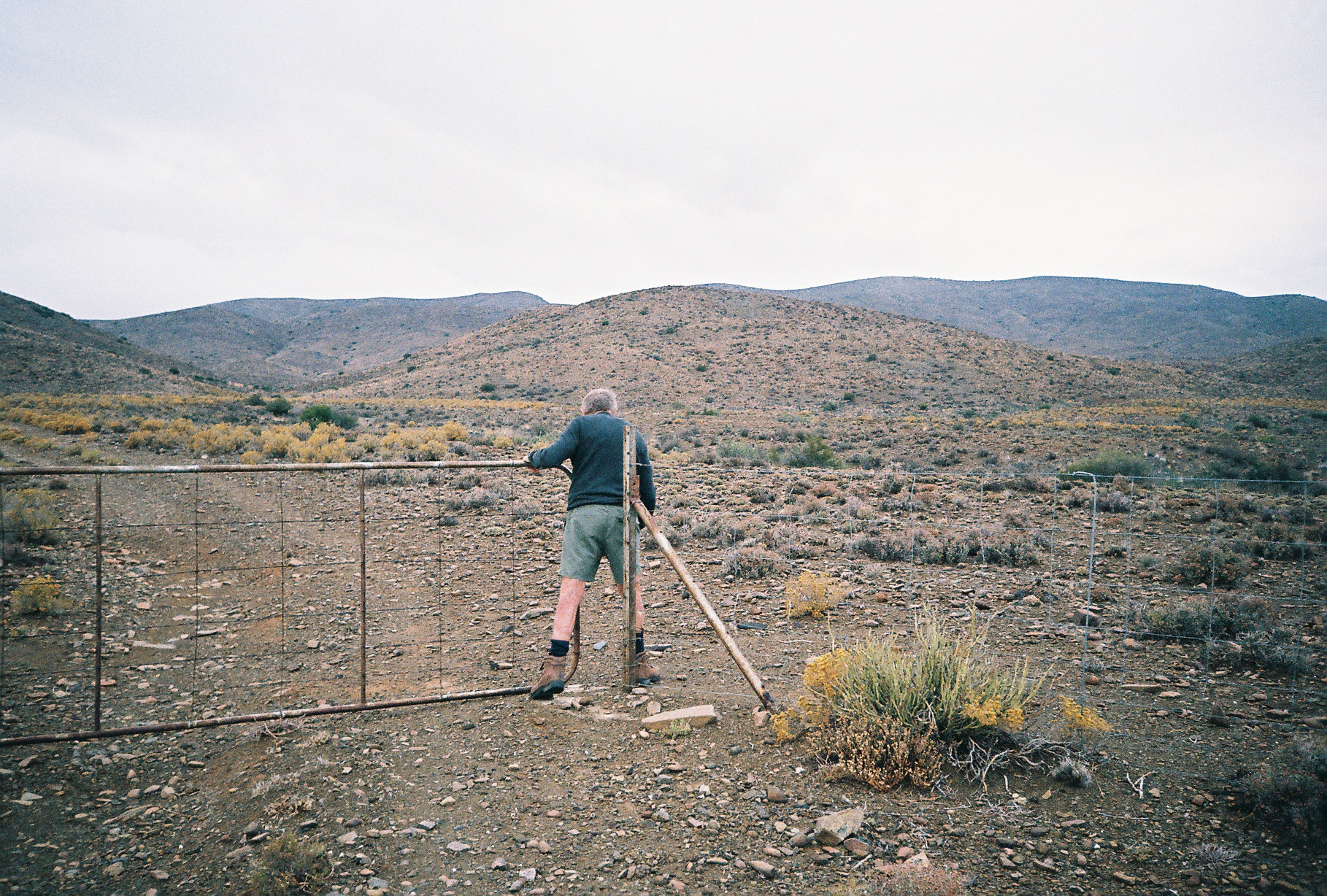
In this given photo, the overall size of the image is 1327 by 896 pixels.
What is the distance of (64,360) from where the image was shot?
4738cm

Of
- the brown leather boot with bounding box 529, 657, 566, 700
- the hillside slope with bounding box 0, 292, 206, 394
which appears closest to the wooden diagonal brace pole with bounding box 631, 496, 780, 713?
the brown leather boot with bounding box 529, 657, 566, 700

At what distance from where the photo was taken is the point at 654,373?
55438 millimetres

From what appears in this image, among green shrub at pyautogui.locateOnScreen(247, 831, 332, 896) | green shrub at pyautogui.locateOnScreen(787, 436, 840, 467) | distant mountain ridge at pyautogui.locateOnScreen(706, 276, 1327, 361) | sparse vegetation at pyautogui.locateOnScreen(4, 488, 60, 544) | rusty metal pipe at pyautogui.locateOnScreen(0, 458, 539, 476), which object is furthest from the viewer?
distant mountain ridge at pyautogui.locateOnScreen(706, 276, 1327, 361)

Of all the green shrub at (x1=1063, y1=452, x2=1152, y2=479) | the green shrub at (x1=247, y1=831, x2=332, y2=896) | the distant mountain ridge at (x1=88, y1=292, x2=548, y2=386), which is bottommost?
the green shrub at (x1=247, y1=831, x2=332, y2=896)

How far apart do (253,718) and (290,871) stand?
1814mm

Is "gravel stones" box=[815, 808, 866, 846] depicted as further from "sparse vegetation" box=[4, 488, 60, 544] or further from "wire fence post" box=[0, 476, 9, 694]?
"sparse vegetation" box=[4, 488, 60, 544]

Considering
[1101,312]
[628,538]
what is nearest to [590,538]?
[628,538]

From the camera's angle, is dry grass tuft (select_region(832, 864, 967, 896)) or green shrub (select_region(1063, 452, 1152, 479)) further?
green shrub (select_region(1063, 452, 1152, 479))

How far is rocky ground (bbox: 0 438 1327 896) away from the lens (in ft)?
11.6

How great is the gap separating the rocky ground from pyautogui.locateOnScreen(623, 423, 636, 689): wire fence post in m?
0.62

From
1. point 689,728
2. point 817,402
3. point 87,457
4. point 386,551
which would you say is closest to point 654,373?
point 817,402

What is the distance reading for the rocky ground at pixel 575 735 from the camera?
354 centimetres

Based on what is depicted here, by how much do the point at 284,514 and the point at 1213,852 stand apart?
12.7 m

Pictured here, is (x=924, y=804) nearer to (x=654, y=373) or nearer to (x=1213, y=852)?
(x=1213, y=852)
